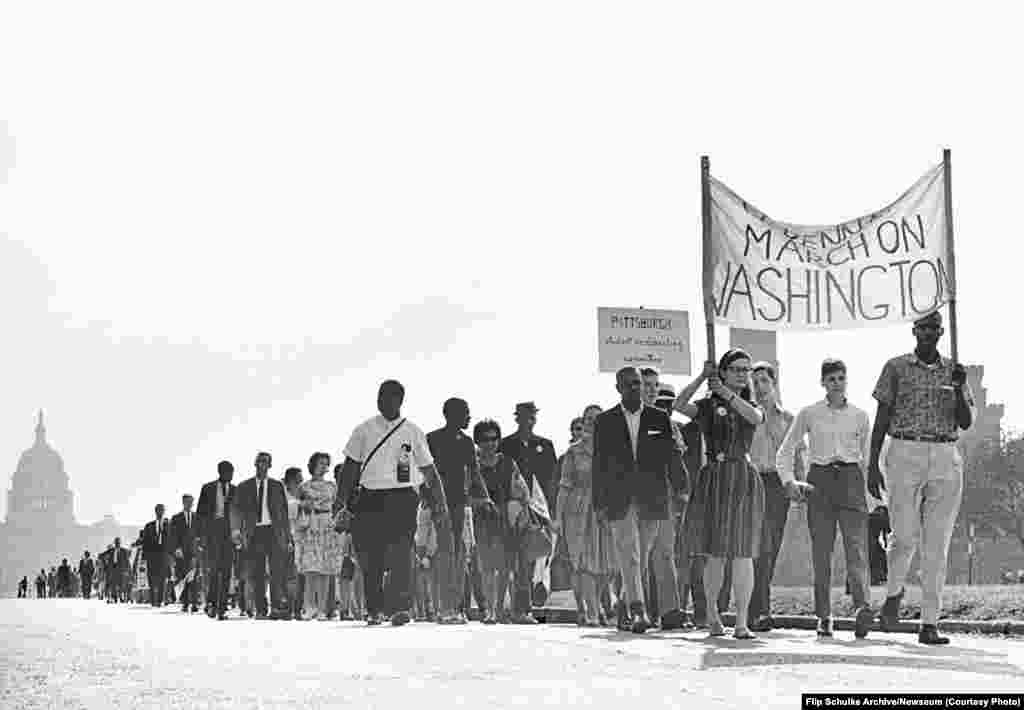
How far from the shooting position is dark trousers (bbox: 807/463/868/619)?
13195 millimetres

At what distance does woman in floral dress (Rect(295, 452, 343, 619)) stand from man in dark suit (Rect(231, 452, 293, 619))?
241mm

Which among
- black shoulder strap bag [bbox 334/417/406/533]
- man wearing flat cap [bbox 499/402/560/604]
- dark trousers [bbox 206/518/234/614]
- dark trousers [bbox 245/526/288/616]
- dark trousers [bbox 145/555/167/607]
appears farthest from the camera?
dark trousers [bbox 145/555/167/607]

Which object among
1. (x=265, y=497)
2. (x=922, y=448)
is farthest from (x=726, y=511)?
(x=265, y=497)

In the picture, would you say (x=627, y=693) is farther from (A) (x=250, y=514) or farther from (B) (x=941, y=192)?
(A) (x=250, y=514)

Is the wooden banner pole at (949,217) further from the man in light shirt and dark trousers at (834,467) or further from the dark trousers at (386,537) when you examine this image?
the dark trousers at (386,537)

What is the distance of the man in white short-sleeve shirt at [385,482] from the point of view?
50.0 ft

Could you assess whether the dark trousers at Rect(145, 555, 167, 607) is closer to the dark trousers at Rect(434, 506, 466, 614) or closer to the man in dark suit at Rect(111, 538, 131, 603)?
the man in dark suit at Rect(111, 538, 131, 603)

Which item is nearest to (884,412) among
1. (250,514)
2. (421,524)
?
(421,524)

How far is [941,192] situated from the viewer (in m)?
15.8

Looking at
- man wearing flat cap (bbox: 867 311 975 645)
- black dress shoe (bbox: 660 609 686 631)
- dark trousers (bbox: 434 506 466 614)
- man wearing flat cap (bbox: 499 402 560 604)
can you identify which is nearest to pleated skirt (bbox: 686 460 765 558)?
man wearing flat cap (bbox: 867 311 975 645)

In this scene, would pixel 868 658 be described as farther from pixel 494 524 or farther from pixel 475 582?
pixel 475 582

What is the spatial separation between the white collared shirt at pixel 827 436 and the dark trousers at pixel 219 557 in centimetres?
1092

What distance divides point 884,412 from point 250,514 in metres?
11.3

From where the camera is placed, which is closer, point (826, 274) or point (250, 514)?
point (826, 274)
